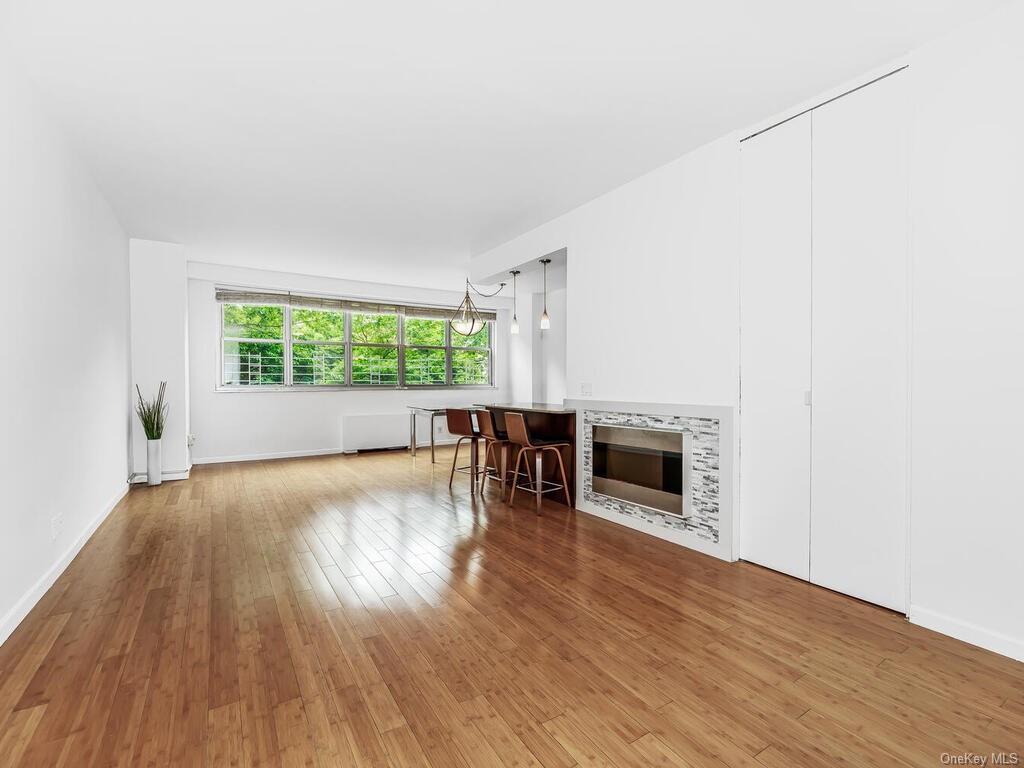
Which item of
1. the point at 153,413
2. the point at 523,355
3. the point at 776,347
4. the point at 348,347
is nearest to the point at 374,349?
the point at 348,347

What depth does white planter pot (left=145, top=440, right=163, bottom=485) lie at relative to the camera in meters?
5.27

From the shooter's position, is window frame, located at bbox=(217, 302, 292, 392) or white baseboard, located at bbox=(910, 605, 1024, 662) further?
window frame, located at bbox=(217, 302, 292, 392)

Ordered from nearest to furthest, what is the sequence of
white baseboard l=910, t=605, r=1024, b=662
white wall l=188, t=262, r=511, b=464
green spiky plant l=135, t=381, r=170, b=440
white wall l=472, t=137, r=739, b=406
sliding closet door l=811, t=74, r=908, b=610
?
white baseboard l=910, t=605, r=1024, b=662
sliding closet door l=811, t=74, r=908, b=610
white wall l=472, t=137, r=739, b=406
green spiky plant l=135, t=381, r=170, b=440
white wall l=188, t=262, r=511, b=464

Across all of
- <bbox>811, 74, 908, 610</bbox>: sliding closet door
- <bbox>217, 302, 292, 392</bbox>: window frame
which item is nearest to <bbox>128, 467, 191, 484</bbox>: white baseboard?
<bbox>217, 302, 292, 392</bbox>: window frame

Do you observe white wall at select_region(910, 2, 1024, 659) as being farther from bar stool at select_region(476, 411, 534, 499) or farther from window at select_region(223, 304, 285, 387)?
window at select_region(223, 304, 285, 387)

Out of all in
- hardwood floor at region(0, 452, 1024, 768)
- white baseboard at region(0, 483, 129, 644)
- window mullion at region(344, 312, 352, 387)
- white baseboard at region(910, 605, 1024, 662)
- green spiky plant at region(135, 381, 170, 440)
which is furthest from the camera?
window mullion at region(344, 312, 352, 387)

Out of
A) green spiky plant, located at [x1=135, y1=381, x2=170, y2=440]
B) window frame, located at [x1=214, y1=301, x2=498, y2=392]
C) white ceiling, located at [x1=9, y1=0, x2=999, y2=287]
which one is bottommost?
green spiky plant, located at [x1=135, y1=381, x2=170, y2=440]

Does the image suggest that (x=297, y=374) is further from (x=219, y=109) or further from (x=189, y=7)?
(x=189, y=7)

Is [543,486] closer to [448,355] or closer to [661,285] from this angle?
[661,285]

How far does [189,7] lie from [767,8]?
2.42 meters

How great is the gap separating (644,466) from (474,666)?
7.11ft

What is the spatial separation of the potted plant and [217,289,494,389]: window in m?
1.44

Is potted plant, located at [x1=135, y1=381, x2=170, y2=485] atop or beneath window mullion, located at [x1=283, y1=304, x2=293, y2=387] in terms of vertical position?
beneath

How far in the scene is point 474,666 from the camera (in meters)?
1.95
